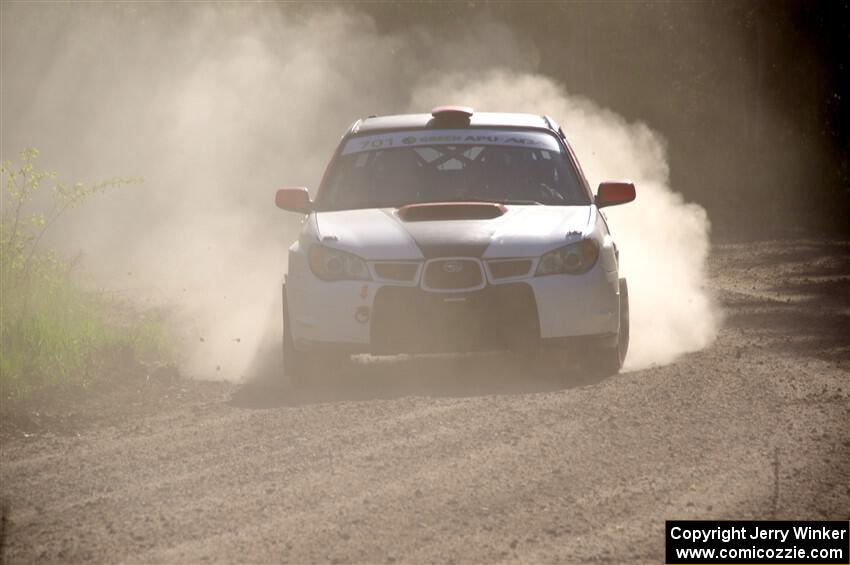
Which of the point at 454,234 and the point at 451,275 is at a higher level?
the point at 454,234

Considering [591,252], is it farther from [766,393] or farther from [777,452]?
[777,452]

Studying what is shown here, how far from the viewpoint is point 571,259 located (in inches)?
380

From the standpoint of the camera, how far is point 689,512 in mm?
6477

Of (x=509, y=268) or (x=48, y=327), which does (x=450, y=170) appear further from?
(x=48, y=327)

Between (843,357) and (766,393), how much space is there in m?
1.65

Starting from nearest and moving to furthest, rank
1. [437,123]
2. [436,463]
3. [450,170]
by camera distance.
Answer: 1. [436,463]
2. [450,170]
3. [437,123]

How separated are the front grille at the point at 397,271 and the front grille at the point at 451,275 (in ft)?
0.32

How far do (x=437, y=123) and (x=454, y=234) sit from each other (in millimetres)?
1784

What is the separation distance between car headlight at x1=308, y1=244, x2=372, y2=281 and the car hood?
0.16 ft

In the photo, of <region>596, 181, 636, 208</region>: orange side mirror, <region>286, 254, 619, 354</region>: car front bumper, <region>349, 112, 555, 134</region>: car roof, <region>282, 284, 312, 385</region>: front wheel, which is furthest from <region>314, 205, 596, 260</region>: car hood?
<region>349, 112, 555, 134</region>: car roof

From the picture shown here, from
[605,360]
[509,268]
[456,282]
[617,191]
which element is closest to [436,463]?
[456,282]

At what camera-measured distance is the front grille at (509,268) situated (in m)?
9.52

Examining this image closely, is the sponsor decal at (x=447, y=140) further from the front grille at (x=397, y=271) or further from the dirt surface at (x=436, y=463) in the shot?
the front grille at (x=397, y=271)

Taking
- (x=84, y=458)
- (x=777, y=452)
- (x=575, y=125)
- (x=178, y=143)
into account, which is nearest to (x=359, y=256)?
(x=84, y=458)
